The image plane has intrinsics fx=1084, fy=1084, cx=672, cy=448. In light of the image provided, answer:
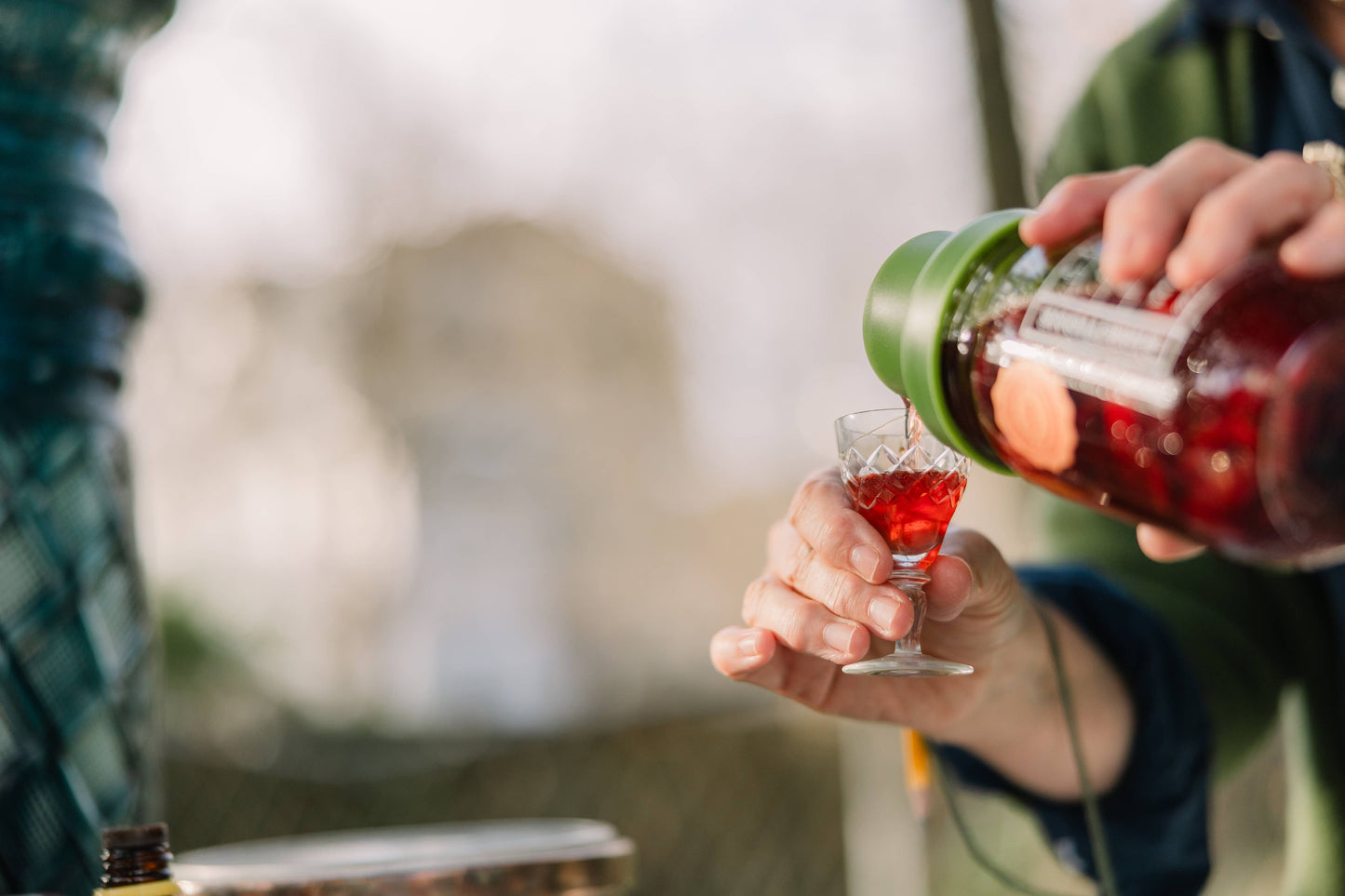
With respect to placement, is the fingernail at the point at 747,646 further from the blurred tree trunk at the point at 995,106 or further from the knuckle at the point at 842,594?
the blurred tree trunk at the point at 995,106

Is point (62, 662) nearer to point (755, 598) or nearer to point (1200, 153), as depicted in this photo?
point (755, 598)

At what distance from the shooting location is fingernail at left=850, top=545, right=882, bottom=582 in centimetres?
82

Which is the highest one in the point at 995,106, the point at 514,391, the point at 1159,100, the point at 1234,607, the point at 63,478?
the point at 995,106

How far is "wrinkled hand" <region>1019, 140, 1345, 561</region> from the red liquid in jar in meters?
0.02

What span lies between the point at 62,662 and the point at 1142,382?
77 cm

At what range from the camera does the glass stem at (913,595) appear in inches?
34.5

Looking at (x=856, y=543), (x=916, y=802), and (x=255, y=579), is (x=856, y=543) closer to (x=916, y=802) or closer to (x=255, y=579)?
(x=916, y=802)

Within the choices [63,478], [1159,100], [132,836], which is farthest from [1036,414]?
[1159,100]

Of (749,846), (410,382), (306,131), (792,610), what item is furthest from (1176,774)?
(410,382)

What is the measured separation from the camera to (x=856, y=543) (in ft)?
2.76

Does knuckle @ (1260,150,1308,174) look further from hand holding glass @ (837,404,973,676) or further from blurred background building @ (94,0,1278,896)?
blurred background building @ (94,0,1278,896)

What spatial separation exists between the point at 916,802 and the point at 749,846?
384cm

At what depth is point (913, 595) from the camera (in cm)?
89

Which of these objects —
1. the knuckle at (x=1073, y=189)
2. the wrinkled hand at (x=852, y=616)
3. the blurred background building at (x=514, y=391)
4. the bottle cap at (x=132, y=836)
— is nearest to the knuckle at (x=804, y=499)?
the wrinkled hand at (x=852, y=616)
